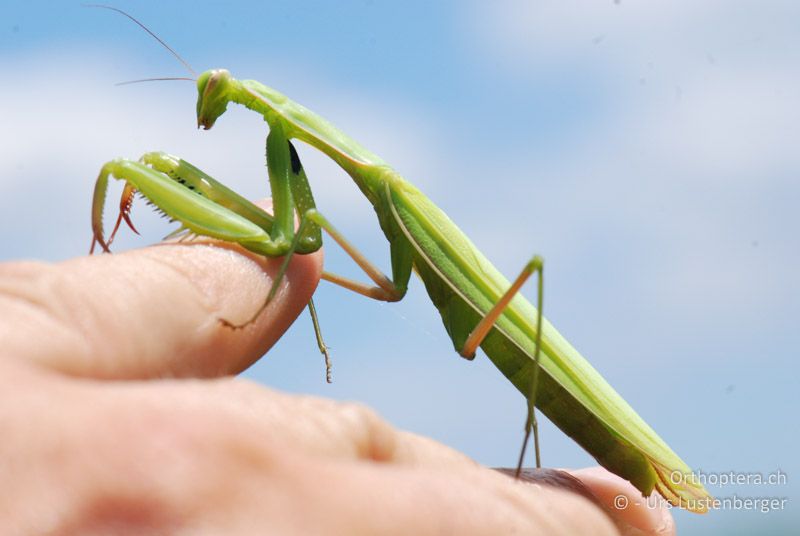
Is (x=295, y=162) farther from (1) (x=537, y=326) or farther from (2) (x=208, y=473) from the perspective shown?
(2) (x=208, y=473)

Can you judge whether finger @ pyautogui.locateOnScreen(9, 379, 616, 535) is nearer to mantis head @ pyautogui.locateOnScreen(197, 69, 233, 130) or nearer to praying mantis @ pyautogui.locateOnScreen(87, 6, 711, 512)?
praying mantis @ pyautogui.locateOnScreen(87, 6, 711, 512)

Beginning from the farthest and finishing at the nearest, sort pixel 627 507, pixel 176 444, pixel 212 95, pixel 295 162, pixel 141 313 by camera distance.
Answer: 1. pixel 212 95
2. pixel 295 162
3. pixel 627 507
4. pixel 141 313
5. pixel 176 444

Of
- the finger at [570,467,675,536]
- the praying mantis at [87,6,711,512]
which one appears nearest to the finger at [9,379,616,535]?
the finger at [570,467,675,536]

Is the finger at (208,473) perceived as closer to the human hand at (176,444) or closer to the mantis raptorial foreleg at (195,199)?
the human hand at (176,444)

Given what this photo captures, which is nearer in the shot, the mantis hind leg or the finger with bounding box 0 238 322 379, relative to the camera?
the finger with bounding box 0 238 322 379

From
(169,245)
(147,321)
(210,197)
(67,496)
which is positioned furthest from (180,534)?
(210,197)

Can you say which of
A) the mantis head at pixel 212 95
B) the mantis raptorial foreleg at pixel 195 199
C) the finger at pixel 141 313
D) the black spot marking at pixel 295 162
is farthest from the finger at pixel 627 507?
the mantis head at pixel 212 95

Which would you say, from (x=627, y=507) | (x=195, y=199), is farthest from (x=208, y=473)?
(x=195, y=199)
